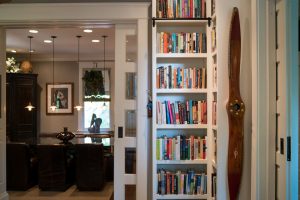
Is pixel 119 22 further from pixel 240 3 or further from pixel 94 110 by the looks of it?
pixel 94 110

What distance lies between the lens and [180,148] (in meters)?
3.22

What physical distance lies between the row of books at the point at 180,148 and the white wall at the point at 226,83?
418mm

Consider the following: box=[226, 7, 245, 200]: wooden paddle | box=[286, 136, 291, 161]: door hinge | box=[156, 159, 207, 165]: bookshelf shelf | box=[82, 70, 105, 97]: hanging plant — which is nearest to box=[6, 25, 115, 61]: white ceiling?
box=[82, 70, 105, 97]: hanging plant

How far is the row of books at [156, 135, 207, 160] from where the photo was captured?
321cm

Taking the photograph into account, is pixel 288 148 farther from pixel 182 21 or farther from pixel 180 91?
pixel 182 21

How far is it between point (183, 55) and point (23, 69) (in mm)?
5406

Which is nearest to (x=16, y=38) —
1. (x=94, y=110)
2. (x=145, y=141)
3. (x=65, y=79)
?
(x=65, y=79)

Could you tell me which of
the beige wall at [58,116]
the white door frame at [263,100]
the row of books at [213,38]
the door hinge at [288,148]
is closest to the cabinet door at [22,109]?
the beige wall at [58,116]

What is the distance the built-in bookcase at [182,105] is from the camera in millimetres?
3190

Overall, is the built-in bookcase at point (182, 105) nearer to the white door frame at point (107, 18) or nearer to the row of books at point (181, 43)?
the row of books at point (181, 43)

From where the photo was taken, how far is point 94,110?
28.5 feet

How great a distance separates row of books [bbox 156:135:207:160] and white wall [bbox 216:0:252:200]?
42 centimetres

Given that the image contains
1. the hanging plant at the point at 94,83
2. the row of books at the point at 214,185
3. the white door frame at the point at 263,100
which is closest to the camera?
the white door frame at the point at 263,100

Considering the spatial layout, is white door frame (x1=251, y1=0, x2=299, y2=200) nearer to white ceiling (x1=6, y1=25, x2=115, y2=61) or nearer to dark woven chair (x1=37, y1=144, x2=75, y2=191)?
white ceiling (x1=6, y1=25, x2=115, y2=61)
